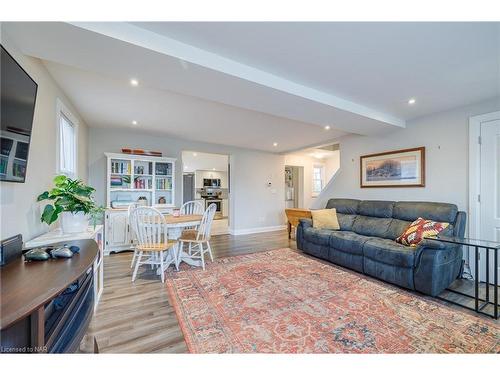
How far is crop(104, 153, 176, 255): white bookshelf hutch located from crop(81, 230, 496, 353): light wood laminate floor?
670mm

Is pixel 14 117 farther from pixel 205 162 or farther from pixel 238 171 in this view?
pixel 205 162

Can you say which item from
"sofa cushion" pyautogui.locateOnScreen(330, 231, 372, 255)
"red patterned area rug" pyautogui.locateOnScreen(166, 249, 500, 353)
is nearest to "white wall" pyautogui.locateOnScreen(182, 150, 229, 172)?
"sofa cushion" pyautogui.locateOnScreen(330, 231, 372, 255)

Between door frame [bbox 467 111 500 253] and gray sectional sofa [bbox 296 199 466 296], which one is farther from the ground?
door frame [bbox 467 111 500 253]

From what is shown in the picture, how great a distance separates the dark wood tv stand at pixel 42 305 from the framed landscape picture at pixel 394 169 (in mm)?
4285

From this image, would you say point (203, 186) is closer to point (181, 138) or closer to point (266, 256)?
point (181, 138)

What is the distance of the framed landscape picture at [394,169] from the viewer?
11.3 ft

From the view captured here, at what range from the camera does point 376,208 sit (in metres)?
3.72

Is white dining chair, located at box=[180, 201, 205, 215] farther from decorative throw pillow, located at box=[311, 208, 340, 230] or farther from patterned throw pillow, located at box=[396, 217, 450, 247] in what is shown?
patterned throw pillow, located at box=[396, 217, 450, 247]

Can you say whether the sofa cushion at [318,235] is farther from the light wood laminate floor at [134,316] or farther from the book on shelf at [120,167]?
the book on shelf at [120,167]

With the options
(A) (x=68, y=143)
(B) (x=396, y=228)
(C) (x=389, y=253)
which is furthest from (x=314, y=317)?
(A) (x=68, y=143)

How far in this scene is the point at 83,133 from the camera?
151 inches

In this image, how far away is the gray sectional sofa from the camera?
239cm

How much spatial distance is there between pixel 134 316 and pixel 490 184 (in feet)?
14.6
